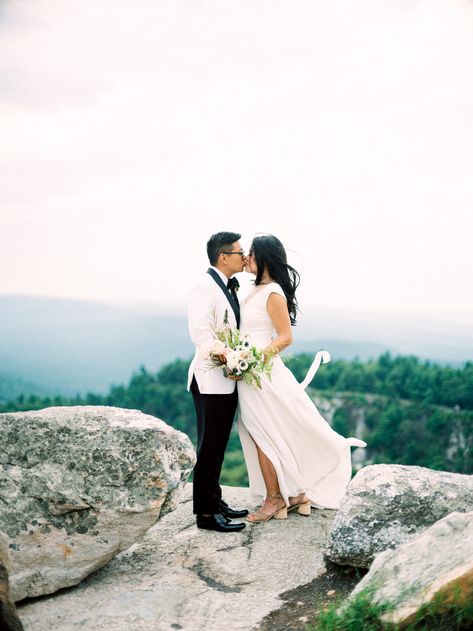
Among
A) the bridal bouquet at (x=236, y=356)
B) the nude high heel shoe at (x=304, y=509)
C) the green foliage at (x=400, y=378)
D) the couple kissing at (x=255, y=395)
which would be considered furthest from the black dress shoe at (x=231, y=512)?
the green foliage at (x=400, y=378)

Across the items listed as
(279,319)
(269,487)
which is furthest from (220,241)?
(269,487)

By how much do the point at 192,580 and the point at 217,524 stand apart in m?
1.02

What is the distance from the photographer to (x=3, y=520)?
587 cm

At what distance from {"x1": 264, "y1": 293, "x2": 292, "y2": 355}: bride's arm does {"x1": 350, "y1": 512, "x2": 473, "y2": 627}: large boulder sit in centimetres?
248

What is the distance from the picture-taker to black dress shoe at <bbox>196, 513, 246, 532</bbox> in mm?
7090

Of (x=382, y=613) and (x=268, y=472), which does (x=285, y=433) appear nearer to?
(x=268, y=472)

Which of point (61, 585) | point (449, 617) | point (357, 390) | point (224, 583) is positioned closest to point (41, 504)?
point (61, 585)

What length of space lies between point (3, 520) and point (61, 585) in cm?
75

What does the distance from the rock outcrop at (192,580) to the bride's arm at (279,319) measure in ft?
6.11

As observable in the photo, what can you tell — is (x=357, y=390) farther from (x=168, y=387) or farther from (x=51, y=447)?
(x=51, y=447)

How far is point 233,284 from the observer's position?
23.7ft

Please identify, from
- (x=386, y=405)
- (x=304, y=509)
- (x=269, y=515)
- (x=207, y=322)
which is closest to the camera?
(x=207, y=322)

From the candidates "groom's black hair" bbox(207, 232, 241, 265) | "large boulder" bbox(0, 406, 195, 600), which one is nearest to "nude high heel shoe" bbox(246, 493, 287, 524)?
"large boulder" bbox(0, 406, 195, 600)

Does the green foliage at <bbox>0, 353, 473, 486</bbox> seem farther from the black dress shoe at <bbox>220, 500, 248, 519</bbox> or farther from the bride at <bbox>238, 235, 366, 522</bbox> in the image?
the black dress shoe at <bbox>220, 500, 248, 519</bbox>
